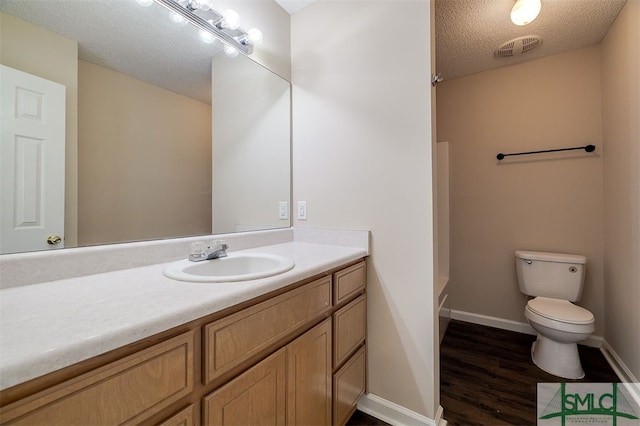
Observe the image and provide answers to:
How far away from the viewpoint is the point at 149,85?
1135mm

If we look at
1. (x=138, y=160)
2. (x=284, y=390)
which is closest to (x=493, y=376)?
(x=284, y=390)

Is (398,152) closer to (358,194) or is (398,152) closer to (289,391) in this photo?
(358,194)

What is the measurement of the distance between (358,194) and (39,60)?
4.44 ft

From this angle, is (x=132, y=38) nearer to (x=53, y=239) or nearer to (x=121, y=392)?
(x=53, y=239)

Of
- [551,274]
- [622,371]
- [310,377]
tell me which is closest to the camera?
[310,377]

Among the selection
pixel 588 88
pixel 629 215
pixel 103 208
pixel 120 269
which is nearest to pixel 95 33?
pixel 103 208

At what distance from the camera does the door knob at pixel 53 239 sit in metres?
0.87

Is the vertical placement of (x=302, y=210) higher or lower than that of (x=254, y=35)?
lower

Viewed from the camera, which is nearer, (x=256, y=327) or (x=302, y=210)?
(x=256, y=327)

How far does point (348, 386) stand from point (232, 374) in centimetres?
78

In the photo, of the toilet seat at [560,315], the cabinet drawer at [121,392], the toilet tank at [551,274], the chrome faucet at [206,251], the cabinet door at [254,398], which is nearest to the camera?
the cabinet drawer at [121,392]

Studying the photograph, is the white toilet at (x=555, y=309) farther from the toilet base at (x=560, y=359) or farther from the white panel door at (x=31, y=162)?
the white panel door at (x=31, y=162)

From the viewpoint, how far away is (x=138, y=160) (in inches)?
43.3

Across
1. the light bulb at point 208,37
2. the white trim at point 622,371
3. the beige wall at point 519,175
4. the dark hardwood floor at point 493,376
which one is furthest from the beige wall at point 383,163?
the beige wall at point 519,175
